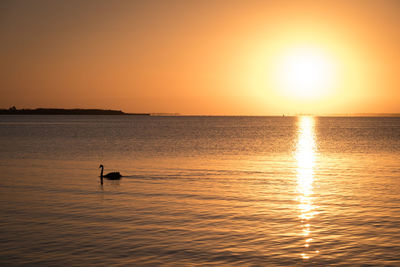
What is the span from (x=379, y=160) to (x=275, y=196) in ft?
90.8

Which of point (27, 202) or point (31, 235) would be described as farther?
point (27, 202)

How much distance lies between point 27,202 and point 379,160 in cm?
3801

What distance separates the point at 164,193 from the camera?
2559cm

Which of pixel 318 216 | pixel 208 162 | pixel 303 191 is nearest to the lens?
pixel 318 216

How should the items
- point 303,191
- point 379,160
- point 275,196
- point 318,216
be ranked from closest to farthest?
1. point 318,216
2. point 275,196
3. point 303,191
4. point 379,160

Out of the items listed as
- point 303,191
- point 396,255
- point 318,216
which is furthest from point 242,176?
point 396,255

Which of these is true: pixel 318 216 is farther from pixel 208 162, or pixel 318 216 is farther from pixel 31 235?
pixel 208 162

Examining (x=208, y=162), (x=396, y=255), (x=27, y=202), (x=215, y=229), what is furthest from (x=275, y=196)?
(x=208, y=162)

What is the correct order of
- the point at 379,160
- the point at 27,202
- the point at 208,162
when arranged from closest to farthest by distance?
1. the point at 27,202
2. the point at 208,162
3. the point at 379,160

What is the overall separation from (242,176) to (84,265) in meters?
21.6

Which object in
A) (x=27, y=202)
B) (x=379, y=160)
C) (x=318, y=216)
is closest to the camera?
(x=318, y=216)

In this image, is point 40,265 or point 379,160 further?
point 379,160

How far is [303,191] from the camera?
27.0 m

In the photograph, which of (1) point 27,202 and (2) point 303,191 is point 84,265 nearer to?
(1) point 27,202
